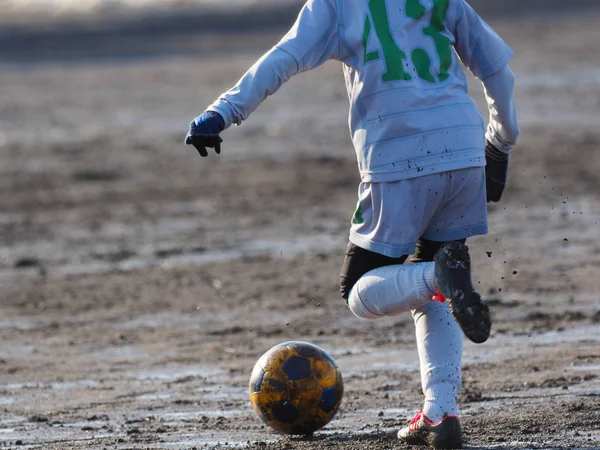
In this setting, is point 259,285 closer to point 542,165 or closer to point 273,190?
point 273,190

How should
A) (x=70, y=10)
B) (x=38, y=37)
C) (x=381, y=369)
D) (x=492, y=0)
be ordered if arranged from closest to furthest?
(x=381, y=369) → (x=38, y=37) → (x=492, y=0) → (x=70, y=10)

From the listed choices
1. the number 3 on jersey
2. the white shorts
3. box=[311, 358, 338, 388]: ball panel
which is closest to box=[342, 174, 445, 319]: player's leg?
the white shorts

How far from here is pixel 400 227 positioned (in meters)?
5.20

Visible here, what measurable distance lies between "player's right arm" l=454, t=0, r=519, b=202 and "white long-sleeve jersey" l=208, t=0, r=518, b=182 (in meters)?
0.10

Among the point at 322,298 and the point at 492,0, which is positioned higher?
the point at 492,0

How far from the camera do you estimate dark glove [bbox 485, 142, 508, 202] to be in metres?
5.84

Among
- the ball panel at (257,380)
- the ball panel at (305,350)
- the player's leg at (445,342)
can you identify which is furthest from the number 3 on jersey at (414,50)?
the ball panel at (257,380)

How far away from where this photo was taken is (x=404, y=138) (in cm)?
520

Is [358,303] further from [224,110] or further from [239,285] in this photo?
[239,285]

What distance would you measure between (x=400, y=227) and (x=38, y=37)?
111 ft

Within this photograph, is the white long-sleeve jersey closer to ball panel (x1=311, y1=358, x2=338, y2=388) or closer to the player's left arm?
the player's left arm

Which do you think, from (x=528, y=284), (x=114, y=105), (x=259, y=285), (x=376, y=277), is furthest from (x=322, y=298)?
(x=114, y=105)

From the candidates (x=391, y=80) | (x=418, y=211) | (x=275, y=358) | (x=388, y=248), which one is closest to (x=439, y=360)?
(x=388, y=248)

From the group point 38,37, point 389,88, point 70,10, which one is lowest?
point 389,88
